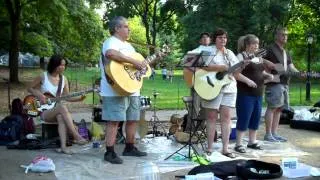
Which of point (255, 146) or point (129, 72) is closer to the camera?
point (129, 72)

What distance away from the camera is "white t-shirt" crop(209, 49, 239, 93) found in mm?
6832

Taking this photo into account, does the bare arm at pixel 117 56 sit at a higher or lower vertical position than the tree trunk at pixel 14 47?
lower

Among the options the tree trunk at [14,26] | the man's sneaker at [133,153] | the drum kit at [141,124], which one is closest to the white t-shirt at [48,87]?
the drum kit at [141,124]

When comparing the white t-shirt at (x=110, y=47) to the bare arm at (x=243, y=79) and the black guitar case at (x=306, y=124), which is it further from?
the black guitar case at (x=306, y=124)

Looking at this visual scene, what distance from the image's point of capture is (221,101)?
687 cm

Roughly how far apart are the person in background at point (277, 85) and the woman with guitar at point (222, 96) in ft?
4.34

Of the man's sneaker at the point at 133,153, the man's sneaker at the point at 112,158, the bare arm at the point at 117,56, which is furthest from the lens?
the man's sneaker at the point at 133,153

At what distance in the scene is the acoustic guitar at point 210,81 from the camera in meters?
6.76

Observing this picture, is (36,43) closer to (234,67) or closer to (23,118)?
(23,118)

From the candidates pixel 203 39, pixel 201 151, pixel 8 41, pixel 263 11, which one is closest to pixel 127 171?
pixel 201 151

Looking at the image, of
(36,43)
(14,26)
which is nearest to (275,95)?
(14,26)

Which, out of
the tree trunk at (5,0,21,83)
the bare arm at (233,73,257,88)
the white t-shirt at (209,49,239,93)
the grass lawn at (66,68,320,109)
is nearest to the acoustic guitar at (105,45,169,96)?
the white t-shirt at (209,49,239,93)

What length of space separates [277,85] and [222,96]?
1.66 metres

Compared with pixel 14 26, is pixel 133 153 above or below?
below
